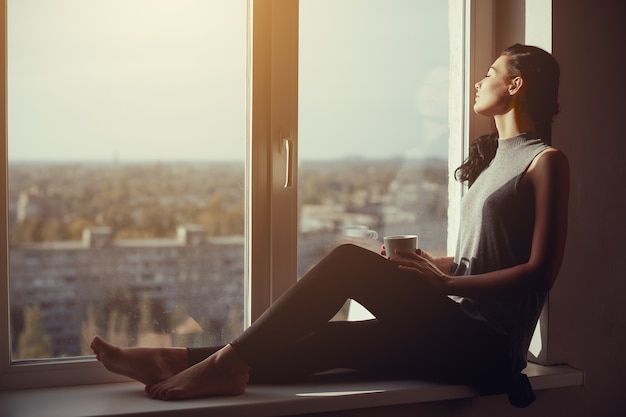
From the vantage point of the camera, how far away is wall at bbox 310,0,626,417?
2115 mm

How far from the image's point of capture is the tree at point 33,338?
1.85 m

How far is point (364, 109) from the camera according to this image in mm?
2115

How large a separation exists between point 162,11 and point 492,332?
3.95ft

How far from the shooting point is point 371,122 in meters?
2.13

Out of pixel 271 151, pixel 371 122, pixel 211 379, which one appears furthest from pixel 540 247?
pixel 211 379

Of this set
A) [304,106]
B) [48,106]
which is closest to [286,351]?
[304,106]

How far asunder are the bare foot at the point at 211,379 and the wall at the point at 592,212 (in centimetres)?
85

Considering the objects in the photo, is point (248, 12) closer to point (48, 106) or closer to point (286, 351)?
point (48, 106)

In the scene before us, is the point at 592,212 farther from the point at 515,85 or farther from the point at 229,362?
the point at 229,362

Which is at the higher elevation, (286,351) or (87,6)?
(87,6)

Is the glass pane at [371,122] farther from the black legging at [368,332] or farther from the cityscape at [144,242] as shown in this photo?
the black legging at [368,332]

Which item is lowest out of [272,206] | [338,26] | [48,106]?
[272,206]

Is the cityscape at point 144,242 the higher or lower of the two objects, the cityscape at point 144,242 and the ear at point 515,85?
the lower

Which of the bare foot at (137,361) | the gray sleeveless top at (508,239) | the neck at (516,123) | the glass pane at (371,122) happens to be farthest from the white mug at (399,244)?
the bare foot at (137,361)
